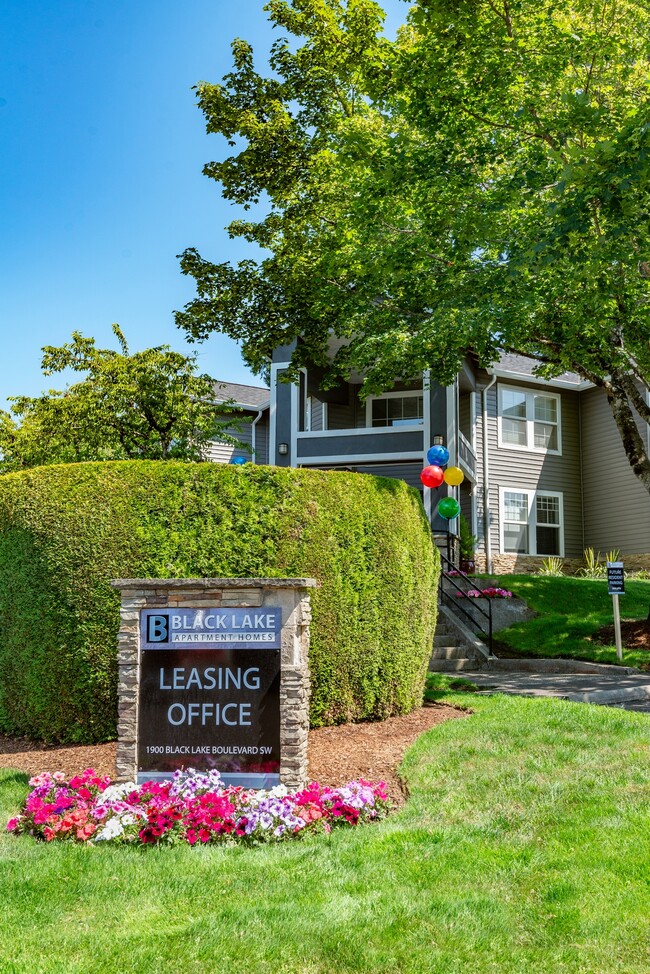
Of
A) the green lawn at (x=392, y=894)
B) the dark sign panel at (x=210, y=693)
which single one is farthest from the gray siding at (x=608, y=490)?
the dark sign panel at (x=210, y=693)

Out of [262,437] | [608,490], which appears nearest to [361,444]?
[262,437]

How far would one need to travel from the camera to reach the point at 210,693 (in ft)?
18.0

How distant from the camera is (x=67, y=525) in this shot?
23.3ft

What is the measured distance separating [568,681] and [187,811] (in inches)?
286

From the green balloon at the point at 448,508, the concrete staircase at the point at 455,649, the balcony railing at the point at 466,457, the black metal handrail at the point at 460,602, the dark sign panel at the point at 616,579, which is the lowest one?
the concrete staircase at the point at 455,649

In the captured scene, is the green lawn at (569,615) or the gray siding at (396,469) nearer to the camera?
the green lawn at (569,615)

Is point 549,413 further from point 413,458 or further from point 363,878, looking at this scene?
point 363,878

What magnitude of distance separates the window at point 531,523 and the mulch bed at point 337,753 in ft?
49.6

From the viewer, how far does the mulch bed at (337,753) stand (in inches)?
233

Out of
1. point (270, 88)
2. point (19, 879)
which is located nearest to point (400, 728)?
point (19, 879)

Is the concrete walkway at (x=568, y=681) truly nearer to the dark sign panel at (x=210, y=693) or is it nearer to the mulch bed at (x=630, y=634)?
the mulch bed at (x=630, y=634)

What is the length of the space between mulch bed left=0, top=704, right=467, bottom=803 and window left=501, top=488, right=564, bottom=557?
1511cm

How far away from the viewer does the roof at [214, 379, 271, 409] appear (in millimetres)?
24750

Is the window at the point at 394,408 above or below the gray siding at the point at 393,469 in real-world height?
above
